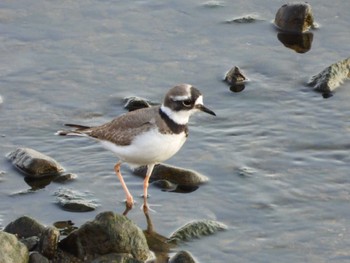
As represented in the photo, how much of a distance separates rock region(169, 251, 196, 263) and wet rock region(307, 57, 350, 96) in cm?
382

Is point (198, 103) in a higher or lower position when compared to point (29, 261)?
higher

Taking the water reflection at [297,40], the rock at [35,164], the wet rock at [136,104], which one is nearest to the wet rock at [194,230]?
the rock at [35,164]

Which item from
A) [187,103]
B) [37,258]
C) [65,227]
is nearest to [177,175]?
[187,103]

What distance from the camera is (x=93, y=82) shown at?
11.1m

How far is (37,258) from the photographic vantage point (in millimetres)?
7422

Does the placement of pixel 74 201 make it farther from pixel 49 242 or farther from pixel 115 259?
pixel 115 259

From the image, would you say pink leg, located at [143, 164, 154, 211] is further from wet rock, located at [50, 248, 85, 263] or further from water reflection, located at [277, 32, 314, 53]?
water reflection, located at [277, 32, 314, 53]

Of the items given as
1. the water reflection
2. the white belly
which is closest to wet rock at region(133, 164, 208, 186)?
the white belly

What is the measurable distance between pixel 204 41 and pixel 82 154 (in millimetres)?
3010

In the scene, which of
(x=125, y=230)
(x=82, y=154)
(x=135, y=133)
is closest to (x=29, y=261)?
(x=125, y=230)

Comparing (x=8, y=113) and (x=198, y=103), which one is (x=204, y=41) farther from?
(x=198, y=103)

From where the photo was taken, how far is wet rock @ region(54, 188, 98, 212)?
27.8ft

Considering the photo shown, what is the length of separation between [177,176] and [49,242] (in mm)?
1823

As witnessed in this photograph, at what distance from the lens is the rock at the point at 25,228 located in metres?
7.70
